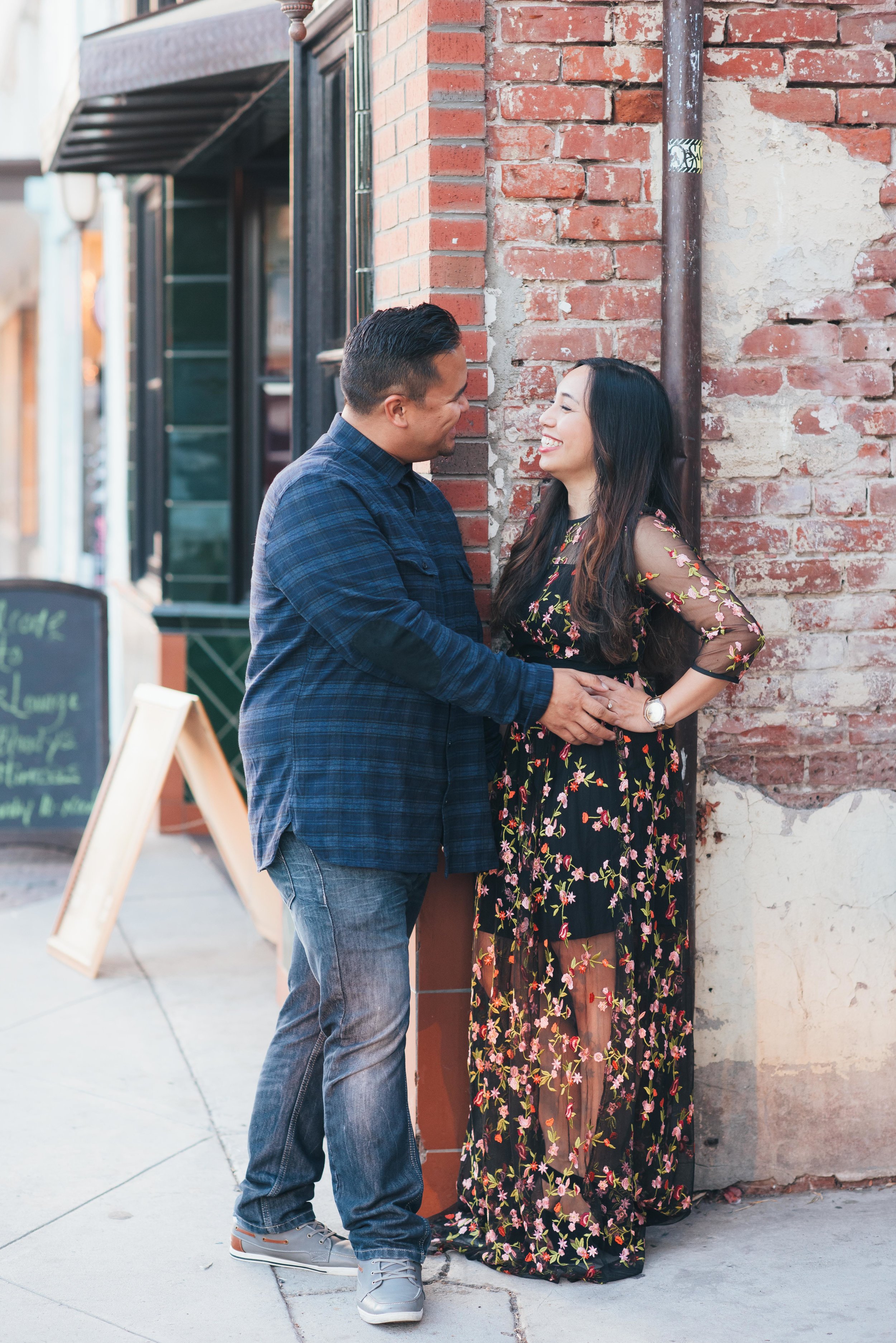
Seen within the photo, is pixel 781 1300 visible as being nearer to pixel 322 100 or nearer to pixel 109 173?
pixel 322 100

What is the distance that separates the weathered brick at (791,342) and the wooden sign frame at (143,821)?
2487 mm

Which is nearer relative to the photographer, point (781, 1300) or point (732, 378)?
point (781, 1300)

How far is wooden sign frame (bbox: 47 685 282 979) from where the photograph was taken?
513 centimetres

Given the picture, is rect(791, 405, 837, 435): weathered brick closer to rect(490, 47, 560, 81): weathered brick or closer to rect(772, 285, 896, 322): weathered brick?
rect(772, 285, 896, 322): weathered brick

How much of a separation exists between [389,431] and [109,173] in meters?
4.54

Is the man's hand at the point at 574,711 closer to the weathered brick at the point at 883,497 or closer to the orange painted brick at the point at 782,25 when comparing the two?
the weathered brick at the point at 883,497

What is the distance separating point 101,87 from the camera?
17.2 ft

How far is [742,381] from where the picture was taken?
3455mm

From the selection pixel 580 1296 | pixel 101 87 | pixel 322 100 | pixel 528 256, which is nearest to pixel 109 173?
pixel 101 87

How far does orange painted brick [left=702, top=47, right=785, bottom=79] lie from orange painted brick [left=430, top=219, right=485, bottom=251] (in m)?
0.66

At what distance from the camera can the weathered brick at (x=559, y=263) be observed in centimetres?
329

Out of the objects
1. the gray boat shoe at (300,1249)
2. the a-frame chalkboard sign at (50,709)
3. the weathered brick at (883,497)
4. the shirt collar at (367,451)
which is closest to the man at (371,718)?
the shirt collar at (367,451)

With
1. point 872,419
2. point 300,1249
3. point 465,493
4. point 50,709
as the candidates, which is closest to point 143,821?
A: point 50,709

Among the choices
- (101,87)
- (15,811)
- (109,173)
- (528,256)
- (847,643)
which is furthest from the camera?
(109,173)
